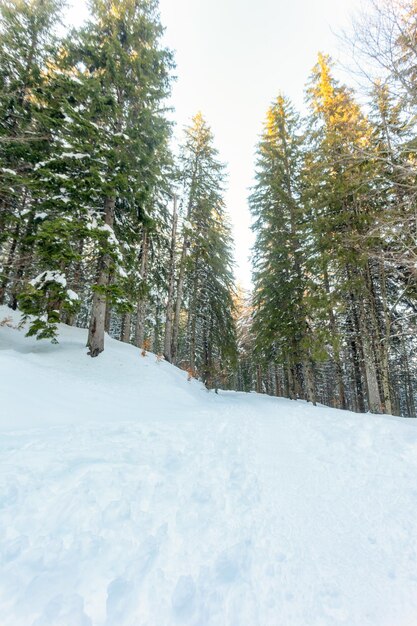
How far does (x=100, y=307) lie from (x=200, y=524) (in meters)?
8.23

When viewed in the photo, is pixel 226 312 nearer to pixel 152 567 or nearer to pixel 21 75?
pixel 21 75

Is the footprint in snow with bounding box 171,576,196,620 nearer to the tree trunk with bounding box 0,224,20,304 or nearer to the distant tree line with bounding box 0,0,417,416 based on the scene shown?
the distant tree line with bounding box 0,0,417,416

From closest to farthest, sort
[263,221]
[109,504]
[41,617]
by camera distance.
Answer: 1. [41,617]
2. [109,504]
3. [263,221]

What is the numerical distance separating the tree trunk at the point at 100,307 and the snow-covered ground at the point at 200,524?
13.7 ft

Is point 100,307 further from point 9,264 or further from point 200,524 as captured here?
point 200,524

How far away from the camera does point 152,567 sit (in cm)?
190

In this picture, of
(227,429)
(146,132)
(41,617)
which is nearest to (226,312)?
(146,132)

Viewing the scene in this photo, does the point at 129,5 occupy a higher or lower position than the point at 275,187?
higher

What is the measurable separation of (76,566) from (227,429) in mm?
4009

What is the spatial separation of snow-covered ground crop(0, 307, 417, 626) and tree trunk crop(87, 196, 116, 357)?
4.18m

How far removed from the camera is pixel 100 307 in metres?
9.52

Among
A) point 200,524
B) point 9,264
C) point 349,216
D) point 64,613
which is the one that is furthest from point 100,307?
point 349,216

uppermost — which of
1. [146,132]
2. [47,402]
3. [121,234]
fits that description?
[146,132]

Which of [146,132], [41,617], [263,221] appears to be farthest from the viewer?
[263,221]
